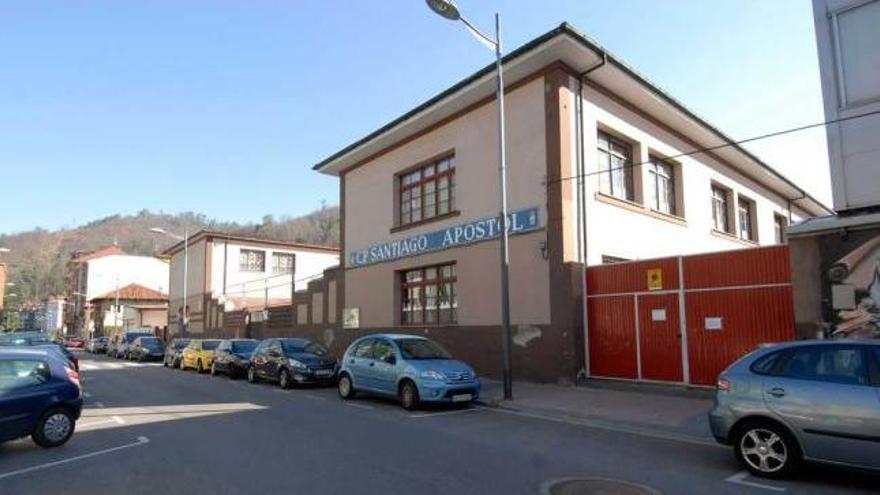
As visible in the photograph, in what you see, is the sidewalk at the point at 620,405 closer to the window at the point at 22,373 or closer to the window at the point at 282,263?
the window at the point at 22,373

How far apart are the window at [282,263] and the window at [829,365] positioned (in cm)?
4647

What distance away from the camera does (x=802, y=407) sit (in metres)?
7.10

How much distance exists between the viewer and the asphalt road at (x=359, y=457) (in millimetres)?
7090

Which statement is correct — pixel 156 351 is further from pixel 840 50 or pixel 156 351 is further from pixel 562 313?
pixel 840 50

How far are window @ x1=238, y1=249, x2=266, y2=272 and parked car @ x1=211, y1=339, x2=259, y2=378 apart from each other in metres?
23.5

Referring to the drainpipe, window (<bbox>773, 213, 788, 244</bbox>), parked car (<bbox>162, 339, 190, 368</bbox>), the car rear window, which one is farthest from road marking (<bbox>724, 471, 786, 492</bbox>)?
parked car (<bbox>162, 339, 190, 368</bbox>)

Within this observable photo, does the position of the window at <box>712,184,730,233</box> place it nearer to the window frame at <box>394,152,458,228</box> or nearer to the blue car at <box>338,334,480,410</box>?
the window frame at <box>394,152,458,228</box>

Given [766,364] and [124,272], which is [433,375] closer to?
[766,364]

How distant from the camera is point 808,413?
7047 millimetres

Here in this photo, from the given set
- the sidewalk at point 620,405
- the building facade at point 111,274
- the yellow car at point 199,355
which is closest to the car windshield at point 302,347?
the sidewalk at point 620,405

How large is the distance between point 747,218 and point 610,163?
12.1 metres

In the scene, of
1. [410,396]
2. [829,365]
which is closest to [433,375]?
[410,396]

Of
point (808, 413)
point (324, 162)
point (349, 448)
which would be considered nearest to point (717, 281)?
point (808, 413)

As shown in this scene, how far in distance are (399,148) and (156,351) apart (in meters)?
23.7
